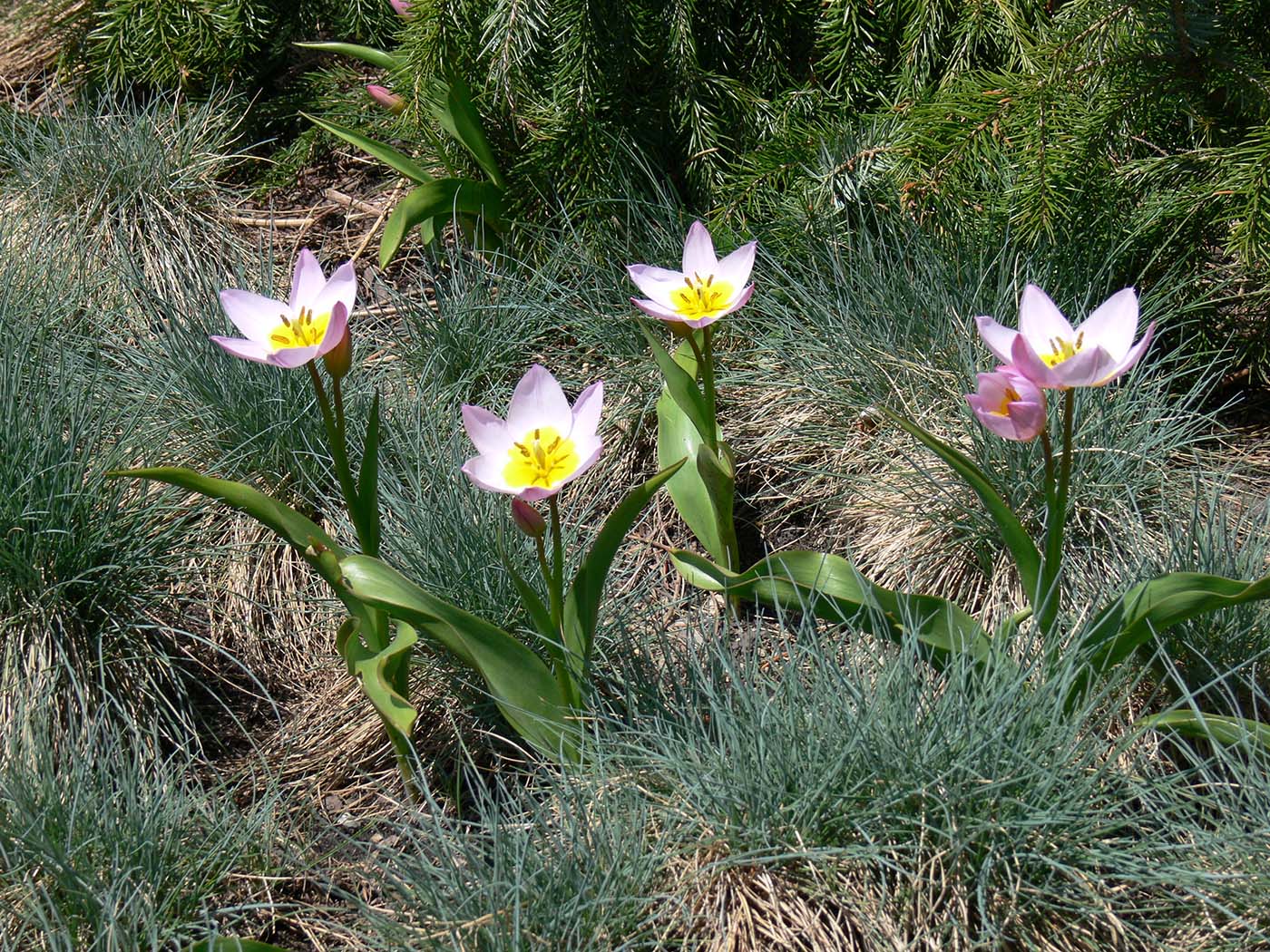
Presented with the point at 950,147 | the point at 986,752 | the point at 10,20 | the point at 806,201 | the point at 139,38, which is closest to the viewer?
the point at 986,752

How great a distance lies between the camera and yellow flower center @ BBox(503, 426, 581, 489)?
1.43 metres

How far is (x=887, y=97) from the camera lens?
2.58 m

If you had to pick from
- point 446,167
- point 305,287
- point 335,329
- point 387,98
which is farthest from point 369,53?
point 335,329

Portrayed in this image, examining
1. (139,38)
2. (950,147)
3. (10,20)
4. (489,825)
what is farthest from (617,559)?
(10,20)

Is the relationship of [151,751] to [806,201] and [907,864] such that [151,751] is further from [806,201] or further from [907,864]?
[806,201]

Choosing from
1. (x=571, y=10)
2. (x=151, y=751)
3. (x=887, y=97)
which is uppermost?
(x=571, y=10)

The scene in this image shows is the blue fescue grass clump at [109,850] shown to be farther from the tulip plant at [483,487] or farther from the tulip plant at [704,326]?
the tulip plant at [704,326]

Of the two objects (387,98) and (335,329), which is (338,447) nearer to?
(335,329)

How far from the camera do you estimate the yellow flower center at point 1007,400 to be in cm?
138

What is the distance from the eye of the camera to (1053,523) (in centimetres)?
150

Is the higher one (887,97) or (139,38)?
(139,38)

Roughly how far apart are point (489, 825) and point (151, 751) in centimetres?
78

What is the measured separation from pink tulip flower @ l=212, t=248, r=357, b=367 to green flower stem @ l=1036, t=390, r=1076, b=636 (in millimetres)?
898

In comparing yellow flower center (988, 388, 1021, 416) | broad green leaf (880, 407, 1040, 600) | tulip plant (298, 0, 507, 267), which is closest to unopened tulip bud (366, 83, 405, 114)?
tulip plant (298, 0, 507, 267)
